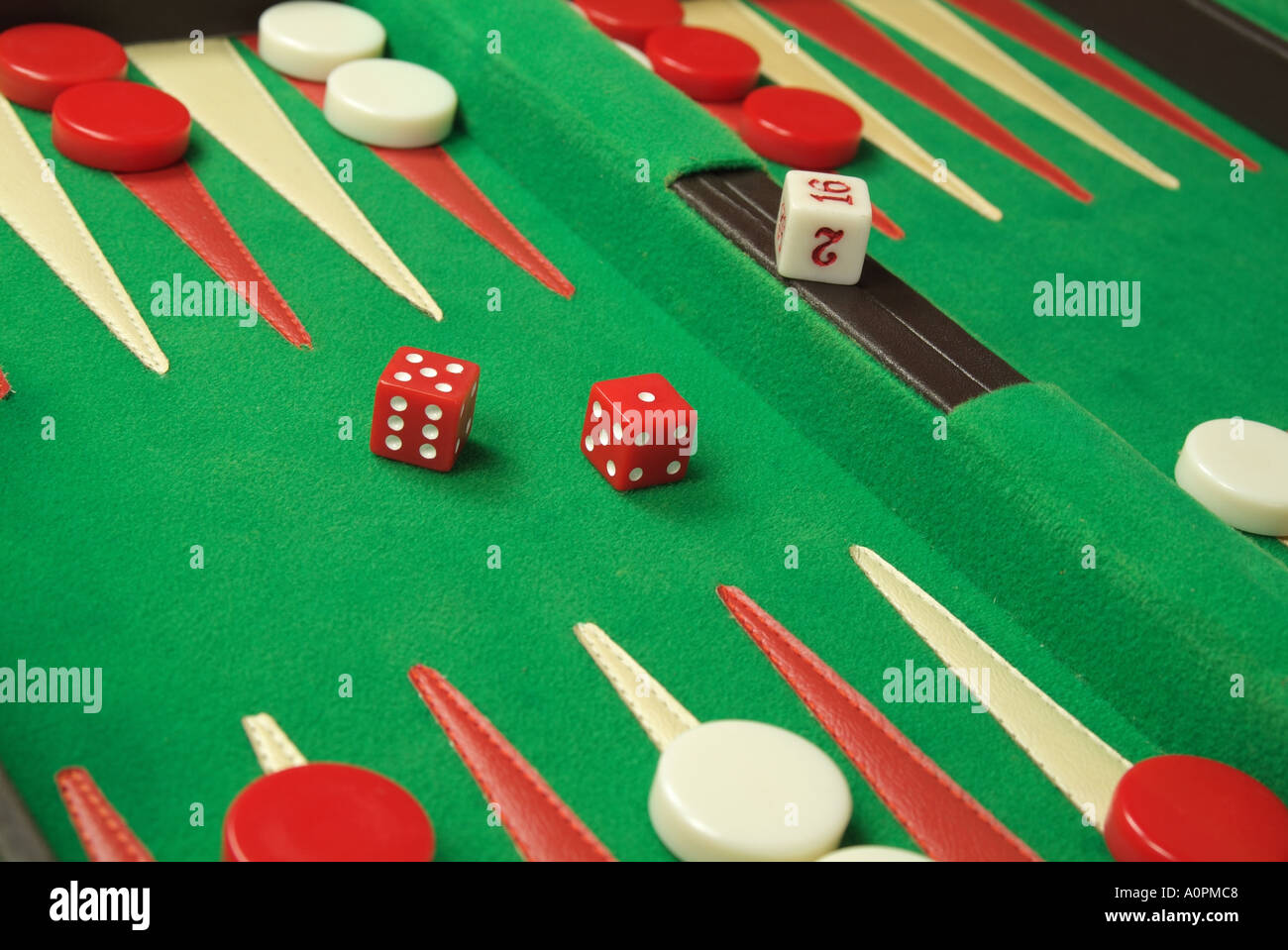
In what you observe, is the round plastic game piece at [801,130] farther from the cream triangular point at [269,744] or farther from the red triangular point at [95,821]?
the red triangular point at [95,821]

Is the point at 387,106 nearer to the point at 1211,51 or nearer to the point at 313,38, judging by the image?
the point at 313,38

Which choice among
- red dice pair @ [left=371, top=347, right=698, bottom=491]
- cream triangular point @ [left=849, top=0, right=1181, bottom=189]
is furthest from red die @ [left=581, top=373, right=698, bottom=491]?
cream triangular point @ [left=849, top=0, right=1181, bottom=189]

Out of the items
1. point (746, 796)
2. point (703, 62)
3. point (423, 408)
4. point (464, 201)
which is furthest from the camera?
point (703, 62)

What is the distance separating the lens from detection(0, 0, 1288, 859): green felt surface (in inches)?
86.3

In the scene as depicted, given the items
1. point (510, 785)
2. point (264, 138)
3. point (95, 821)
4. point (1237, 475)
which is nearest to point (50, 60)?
point (264, 138)

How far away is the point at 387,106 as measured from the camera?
3523mm

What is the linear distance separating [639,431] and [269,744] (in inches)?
34.9

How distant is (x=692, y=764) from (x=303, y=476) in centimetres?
98

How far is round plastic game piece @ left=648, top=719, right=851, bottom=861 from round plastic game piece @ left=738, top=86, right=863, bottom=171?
2031 mm

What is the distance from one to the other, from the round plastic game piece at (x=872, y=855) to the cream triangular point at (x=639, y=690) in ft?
1.10

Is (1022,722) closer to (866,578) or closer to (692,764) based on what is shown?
(866,578)

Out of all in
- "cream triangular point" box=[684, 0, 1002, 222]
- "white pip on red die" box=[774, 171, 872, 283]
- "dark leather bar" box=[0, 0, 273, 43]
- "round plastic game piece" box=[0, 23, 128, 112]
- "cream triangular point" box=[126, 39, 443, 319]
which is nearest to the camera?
"white pip on red die" box=[774, 171, 872, 283]

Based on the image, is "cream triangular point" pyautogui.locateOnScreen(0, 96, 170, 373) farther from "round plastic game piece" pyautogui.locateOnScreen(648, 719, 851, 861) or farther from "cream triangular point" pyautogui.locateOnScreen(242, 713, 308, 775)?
"round plastic game piece" pyautogui.locateOnScreen(648, 719, 851, 861)
